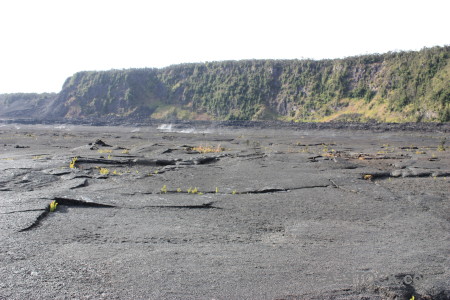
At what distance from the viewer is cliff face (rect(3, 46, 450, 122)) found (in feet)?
162

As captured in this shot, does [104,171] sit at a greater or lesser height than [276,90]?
lesser

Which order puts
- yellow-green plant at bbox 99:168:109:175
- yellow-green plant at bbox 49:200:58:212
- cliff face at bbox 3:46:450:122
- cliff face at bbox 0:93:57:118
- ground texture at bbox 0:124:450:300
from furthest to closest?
1. cliff face at bbox 0:93:57:118
2. cliff face at bbox 3:46:450:122
3. yellow-green plant at bbox 99:168:109:175
4. yellow-green plant at bbox 49:200:58:212
5. ground texture at bbox 0:124:450:300

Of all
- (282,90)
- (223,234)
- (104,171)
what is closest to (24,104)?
(282,90)

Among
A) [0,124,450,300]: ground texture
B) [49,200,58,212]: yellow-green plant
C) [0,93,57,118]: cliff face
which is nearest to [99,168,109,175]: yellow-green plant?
[0,124,450,300]: ground texture

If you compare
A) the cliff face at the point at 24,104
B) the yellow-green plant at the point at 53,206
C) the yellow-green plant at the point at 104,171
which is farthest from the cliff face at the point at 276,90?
the yellow-green plant at the point at 53,206

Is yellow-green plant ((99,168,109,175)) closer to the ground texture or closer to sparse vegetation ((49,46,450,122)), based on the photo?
the ground texture

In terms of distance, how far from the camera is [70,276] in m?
5.57

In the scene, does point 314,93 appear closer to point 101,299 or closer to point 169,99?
point 169,99

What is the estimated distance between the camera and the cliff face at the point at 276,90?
162 feet

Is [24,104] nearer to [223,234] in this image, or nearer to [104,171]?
[104,171]

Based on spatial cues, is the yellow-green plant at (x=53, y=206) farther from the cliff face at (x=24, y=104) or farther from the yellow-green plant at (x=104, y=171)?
the cliff face at (x=24, y=104)

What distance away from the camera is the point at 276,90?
70812 millimetres

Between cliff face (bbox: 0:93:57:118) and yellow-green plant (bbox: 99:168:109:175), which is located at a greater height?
cliff face (bbox: 0:93:57:118)

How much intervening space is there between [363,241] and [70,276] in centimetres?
530
